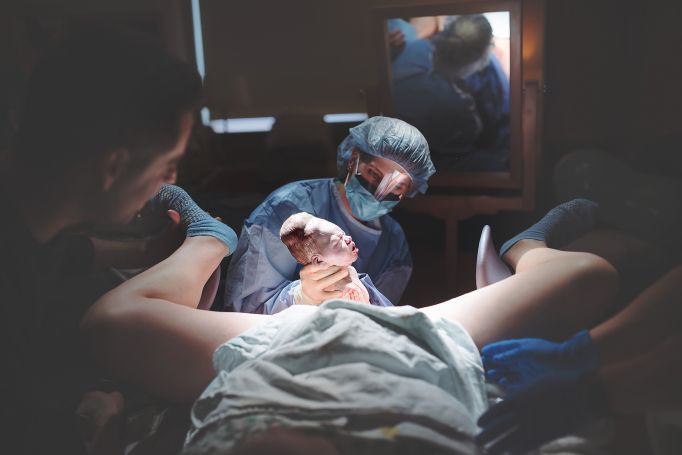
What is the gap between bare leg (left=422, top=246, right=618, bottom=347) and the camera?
1812 mm

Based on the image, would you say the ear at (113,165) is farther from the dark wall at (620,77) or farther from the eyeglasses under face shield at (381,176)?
the dark wall at (620,77)

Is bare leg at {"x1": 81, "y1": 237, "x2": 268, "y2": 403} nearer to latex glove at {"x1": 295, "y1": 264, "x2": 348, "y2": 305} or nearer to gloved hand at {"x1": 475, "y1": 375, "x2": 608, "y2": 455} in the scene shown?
latex glove at {"x1": 295, "y1": 264, "x2": 348, "y2": 305}

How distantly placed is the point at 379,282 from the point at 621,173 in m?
0.87

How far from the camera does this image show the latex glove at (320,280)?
204 centimetres

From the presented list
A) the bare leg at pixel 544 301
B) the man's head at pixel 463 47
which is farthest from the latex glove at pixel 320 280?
the man's head at pixel 463 47

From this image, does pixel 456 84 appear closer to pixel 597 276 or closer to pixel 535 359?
pixel 597 276

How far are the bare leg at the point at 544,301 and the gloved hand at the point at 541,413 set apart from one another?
18cm

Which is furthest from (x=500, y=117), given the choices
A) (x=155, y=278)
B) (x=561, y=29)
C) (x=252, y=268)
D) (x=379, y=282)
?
(x=155, y=278)

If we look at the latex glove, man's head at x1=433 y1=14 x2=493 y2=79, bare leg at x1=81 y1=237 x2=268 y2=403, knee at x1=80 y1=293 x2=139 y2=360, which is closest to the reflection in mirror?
man's head at x1=433 y1=14 x2=493 y2=79

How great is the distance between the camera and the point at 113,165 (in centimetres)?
179

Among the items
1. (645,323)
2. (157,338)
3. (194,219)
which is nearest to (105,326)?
(157,338)

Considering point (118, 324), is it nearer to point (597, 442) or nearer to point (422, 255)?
point (422, 255)

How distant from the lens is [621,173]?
5.97ft

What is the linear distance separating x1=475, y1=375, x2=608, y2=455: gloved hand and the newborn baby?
644 millimetres
